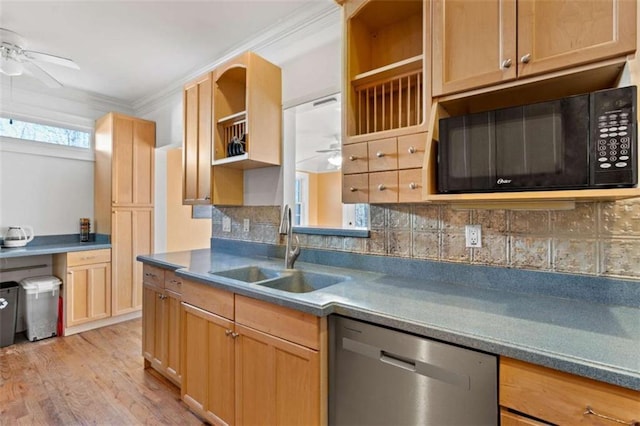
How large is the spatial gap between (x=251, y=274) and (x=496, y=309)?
4.93 ft

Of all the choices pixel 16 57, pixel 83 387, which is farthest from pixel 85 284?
pixel 16 57

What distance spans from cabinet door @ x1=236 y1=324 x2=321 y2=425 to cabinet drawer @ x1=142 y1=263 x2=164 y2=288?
1039 millimetres

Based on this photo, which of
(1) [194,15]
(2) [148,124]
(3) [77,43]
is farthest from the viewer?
(2) [148,124]

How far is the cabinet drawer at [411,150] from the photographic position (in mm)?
1499

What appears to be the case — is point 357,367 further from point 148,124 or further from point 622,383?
point 148,124

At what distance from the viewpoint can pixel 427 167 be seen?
4.50ft

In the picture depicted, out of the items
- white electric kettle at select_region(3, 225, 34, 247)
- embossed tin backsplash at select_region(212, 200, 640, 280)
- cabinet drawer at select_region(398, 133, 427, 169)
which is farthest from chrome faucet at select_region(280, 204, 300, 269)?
white electric kettle at select_region(3, 225, 34, 247)

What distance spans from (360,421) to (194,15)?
2.72m

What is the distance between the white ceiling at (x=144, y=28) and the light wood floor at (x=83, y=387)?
8.81 feet

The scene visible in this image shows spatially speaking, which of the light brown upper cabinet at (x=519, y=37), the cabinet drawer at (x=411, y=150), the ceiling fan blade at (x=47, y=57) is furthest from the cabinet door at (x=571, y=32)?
the ceiling fan blade at (x=47, y=57)

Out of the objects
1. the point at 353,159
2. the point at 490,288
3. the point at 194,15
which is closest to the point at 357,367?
the point at 490,288

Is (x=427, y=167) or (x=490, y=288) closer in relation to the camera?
(x=427, y=167)

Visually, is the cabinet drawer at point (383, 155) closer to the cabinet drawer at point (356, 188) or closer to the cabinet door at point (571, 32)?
the cabinet drawer at point (356, 188)

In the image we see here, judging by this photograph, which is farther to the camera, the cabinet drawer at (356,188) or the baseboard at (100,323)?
the baseboard at (100,323)
